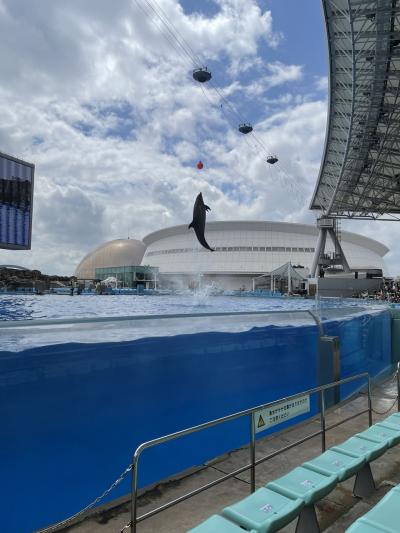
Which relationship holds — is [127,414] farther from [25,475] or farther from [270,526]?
[270,526]

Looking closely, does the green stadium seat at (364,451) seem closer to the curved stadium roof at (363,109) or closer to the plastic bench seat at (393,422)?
the plastic bench seat at (393,422)

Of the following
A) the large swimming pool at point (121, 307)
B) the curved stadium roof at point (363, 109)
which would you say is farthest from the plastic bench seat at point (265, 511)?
the curved stadium roof at point (363, 109)

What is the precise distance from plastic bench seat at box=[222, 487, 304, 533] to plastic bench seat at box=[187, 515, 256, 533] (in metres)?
0.11

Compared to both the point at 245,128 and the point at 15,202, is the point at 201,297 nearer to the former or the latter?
the point at 245,128

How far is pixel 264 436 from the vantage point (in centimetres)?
618

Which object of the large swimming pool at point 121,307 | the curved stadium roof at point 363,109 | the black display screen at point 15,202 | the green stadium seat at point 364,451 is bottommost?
the green stadium seat at point 364,451

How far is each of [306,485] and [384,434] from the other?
1657 millimetres

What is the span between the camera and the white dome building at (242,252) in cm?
8519

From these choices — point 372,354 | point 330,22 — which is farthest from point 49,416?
point 330,22

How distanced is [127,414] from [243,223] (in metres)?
87.8

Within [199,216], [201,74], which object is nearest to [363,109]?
[201,74]

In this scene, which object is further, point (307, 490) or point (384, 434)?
point (384, 434)

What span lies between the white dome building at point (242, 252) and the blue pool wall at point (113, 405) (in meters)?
76.4

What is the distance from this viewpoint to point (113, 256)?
128 m
